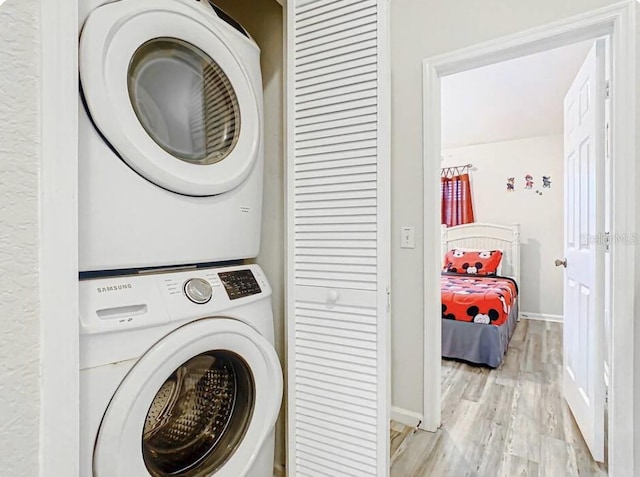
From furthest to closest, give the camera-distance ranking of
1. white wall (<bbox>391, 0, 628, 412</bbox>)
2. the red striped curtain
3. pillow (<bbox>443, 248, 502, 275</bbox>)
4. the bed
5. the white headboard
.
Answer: the red striped curtain
the white headboard
pillow (<bbox>443, 248, 502, 275</bbox>)
the bed
white wall (<bbox>391, 0, 628, 412</bbox>)

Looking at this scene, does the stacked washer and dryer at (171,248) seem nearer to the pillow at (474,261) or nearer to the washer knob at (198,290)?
the washer knob at (198,290)

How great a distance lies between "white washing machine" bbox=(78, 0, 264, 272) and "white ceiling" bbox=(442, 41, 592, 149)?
7.56 ft

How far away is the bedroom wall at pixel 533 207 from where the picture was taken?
15.1 ft

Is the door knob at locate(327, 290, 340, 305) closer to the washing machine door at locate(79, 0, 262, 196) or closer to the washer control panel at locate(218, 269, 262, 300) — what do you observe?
the washer control panel at locate(218, 269, 262, 300)

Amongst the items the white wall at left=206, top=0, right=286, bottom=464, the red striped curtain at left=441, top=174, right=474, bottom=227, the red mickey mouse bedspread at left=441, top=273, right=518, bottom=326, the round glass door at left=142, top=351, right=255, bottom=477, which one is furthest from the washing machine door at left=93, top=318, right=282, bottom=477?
the red striped curtain at left=441, top=174, right=474, bottom=227

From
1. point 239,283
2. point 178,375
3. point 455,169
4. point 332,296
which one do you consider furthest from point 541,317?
point 178,375

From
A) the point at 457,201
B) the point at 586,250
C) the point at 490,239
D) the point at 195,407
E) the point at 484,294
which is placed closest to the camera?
the point at 195,407

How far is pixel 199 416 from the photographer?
1104 millimetres

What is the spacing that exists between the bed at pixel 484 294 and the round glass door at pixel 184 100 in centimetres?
264

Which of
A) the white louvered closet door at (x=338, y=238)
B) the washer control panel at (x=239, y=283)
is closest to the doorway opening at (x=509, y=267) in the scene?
the white louvered closet door at (x=338, y=238)

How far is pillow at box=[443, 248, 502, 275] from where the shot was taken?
14.9 feet

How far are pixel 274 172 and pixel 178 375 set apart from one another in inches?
31.8

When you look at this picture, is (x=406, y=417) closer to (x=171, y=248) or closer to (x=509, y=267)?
(x=171, y=248)

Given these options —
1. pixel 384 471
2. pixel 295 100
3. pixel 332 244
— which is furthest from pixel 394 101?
pixel 384 471
